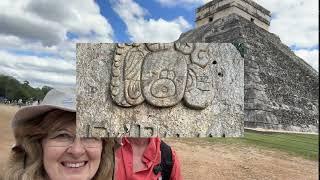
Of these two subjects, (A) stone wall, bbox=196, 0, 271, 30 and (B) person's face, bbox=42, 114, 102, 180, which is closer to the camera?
(B) person's face, bbox=42, 114, 102, 180

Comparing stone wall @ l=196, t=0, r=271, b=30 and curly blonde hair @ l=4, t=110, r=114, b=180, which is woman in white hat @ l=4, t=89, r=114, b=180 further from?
stone wall @ l=196, t=0, r=271, b=30

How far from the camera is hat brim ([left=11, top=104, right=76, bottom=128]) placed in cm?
259

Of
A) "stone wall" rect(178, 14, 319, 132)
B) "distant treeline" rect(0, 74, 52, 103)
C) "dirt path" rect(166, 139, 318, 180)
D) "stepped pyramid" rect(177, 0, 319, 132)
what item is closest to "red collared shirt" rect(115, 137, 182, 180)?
"dirt path" rect(166, 139, 318, 180)

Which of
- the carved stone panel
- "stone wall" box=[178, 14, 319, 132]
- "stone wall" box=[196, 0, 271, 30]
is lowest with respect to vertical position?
the carved stone panel

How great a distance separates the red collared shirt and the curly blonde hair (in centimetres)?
34

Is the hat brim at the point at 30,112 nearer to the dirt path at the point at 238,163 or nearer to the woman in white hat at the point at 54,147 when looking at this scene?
the woman in white hat at the point at 54,147

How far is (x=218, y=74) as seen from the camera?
2400mm

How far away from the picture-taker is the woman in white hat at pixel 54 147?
8.43 feet

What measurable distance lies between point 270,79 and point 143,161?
23288 mm

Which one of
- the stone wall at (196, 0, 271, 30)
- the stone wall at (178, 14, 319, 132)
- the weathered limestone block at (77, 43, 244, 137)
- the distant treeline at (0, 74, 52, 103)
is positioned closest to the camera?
the weathered limestone block at (77, 43, 244, 137)

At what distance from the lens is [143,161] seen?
312 cm

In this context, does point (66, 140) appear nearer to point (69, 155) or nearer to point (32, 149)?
point (69, 155)

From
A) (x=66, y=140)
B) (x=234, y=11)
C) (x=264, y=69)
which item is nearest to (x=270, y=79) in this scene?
(x=264, y=69)

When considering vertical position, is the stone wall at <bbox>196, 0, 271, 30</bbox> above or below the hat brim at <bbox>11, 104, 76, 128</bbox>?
above
